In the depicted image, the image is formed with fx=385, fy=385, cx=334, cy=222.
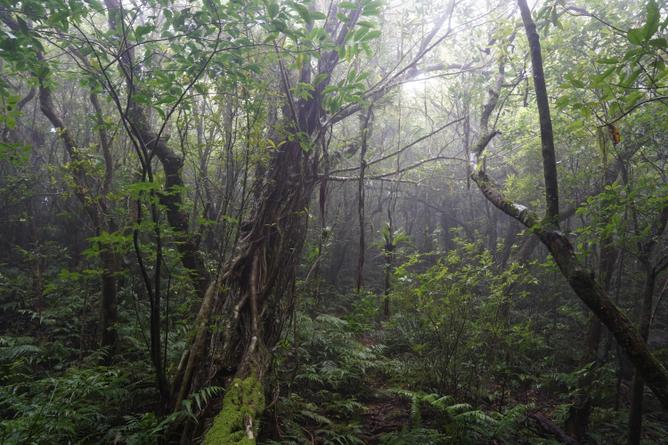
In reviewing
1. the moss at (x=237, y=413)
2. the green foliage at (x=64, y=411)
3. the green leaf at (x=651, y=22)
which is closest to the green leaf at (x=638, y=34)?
the green leaf at (x=651, y=22)

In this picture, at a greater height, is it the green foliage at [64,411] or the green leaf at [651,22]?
the green leaf at [651,22]

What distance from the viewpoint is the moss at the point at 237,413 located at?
7.74 feet

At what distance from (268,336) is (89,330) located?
4099mm

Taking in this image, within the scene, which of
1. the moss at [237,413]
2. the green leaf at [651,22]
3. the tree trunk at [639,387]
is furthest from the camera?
the tree trunk at [639,387]

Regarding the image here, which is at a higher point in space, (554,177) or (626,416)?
Result: (554,177)

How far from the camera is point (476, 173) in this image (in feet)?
12.1

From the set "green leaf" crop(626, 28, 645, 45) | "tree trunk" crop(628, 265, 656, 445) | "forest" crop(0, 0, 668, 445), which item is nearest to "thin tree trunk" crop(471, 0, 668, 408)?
"forest" crop(0, 0, 668, 445)

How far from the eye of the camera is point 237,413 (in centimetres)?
258

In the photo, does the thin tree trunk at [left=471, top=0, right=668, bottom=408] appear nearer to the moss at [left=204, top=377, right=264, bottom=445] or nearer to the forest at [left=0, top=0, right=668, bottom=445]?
the forest at [left=0, top=0, right=668, bottom=445]

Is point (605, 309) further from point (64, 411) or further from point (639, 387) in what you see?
point (64, 411)

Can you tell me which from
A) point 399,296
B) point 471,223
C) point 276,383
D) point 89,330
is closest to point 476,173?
point 399,296

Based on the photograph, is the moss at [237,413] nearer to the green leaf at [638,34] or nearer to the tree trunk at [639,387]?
the green leaf at [638,34]

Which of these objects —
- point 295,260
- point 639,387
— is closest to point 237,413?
point 295,260

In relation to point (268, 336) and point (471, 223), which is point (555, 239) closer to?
point (268, 336)
